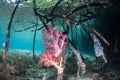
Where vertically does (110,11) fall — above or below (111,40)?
above


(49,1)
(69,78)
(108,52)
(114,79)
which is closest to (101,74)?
(114,79)

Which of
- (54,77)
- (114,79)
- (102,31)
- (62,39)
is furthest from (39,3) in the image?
(62,39)

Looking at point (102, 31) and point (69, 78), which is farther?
point (102, 31)

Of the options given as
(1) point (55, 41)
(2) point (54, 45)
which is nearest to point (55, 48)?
(2) point (54, 45)

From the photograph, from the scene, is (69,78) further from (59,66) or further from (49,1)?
(49,1)

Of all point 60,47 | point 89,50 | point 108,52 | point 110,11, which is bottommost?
point 89,50

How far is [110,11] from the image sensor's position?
16969 mm

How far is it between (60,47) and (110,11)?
11.1 m

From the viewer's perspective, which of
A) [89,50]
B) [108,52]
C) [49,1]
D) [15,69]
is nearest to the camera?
[15,69]

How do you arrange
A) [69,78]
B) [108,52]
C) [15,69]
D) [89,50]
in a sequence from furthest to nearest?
[89,50], [108,52], [15,69], [69,78]

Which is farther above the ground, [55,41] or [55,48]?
[55,41]

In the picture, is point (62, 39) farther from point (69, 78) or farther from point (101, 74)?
A: point (101, 74)

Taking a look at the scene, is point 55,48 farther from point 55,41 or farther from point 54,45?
point 55,41

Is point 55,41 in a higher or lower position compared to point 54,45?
higher
